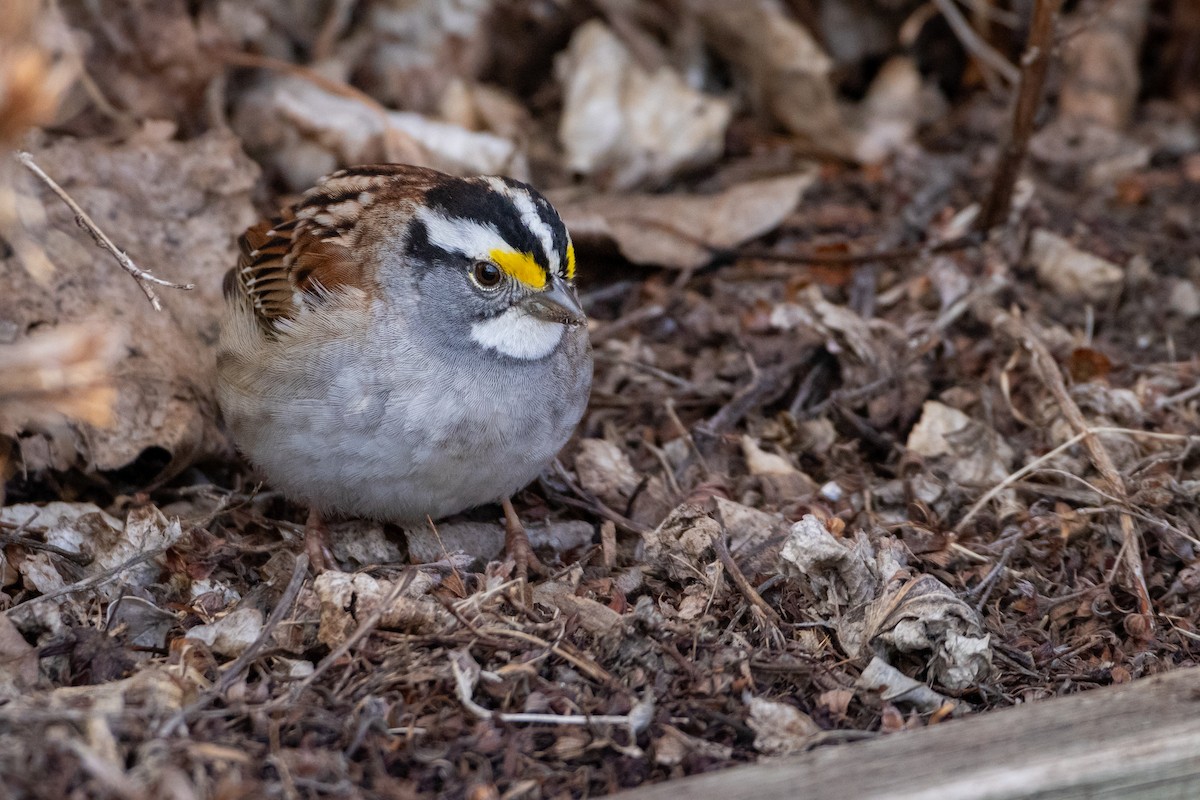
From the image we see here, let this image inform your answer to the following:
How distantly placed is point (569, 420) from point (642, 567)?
0.57 metres

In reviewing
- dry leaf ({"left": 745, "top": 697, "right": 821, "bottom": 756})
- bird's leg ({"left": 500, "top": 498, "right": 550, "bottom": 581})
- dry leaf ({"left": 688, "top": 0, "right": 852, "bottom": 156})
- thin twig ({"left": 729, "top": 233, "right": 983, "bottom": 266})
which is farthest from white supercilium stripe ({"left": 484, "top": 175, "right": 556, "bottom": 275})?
dry leaf ({"left": 688, "top": 0, "right": 852, "bottom": 156})

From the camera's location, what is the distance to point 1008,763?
2.80 meters

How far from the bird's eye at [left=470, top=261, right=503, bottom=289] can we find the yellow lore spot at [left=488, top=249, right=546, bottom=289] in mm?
25

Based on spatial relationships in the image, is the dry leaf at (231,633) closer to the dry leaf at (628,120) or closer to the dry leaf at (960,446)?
the dry leaf at (960,446)

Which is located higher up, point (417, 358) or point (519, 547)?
point (417, 358)

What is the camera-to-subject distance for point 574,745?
3160 mm

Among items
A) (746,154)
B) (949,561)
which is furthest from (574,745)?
(746,154)

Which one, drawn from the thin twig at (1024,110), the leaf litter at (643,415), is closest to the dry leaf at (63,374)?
the leaf litter at (643,415)

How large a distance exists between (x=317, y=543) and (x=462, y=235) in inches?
45.3

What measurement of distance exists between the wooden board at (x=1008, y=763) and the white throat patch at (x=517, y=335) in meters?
1.71

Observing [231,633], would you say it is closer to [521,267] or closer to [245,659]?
[245,659]

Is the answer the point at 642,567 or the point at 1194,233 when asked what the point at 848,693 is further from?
the point at 1194,233

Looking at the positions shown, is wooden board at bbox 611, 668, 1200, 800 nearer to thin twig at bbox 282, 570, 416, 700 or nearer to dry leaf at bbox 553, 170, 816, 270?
thin twig at bbox 282, 570, 416, 700

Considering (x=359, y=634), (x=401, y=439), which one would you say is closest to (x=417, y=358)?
(x=401, y=439)
